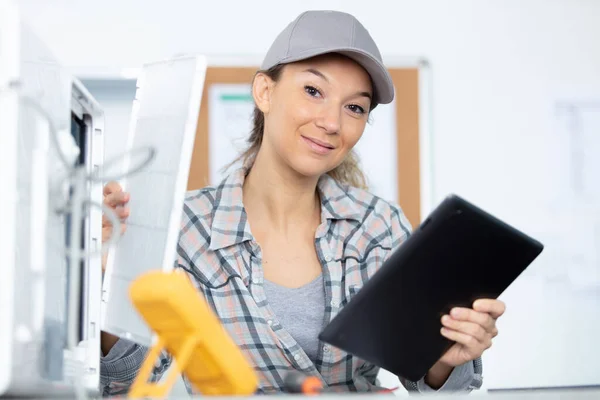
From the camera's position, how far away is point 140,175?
109 centimetres

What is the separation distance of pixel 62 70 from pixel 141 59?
1828mm

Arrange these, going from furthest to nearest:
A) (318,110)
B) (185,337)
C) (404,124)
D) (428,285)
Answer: (404,124) → (318,110) → (428,285) → (185,337)

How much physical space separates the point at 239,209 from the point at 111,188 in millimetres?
354

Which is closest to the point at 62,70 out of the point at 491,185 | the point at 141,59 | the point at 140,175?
the point at 140,175

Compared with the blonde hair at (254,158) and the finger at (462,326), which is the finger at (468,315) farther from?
the blonde hair at (254,158)

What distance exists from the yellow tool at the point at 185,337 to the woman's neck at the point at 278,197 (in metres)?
0.80

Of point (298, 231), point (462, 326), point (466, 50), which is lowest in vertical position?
point (462, 326)

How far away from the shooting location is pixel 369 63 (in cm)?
139

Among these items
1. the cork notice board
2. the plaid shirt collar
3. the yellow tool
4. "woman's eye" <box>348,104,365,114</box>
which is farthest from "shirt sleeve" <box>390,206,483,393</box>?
the cork notice board

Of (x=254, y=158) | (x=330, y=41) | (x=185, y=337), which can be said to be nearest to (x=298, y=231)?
(x=254, y=158)

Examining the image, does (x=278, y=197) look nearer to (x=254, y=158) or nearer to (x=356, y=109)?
(x=254, y=158)

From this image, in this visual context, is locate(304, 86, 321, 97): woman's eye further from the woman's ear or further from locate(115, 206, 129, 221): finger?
locate(115, 206, 129, 221): finger

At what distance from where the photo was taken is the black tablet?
1.03 meters

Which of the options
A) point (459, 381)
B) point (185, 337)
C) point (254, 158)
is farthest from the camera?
point (254, 158)
